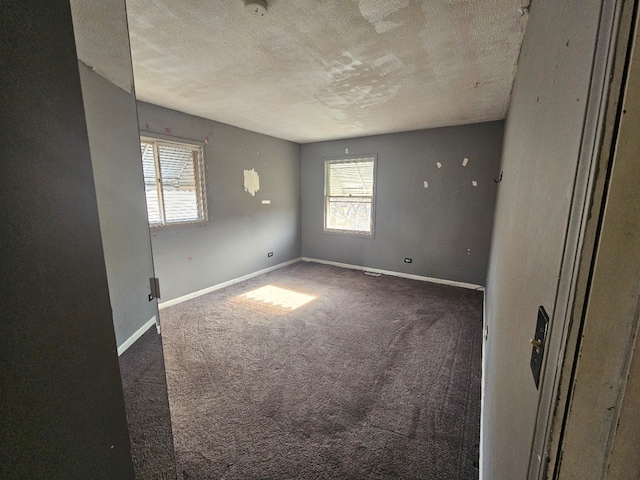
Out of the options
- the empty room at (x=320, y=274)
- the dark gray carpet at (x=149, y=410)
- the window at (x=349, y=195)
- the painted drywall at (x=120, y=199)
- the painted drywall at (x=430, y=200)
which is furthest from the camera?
the window at (x=349, y=195)

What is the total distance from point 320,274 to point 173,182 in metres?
2.68

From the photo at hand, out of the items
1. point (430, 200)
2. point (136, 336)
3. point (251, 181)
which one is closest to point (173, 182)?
point (251, 181)

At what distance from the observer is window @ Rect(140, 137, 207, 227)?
3139 millimetres

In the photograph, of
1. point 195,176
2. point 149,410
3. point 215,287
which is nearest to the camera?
point 149,410

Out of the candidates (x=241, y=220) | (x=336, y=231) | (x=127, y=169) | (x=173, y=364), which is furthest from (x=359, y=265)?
(x=127, y=169)

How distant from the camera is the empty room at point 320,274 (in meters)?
0.36

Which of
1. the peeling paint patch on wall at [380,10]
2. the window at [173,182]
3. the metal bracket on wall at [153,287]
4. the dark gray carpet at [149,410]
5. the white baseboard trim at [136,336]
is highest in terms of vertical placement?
the peeling paint patch on wall at [380,10]

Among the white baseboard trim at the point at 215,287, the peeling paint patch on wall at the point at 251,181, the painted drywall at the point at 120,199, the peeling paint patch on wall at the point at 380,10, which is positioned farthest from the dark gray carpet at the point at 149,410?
the peeling paint patch on wall at the point at 251,181

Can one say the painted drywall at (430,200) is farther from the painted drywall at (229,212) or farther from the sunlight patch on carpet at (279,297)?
the sunlight patch on carpet at (279,297)

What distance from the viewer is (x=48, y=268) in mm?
504

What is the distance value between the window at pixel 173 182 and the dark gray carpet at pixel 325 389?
120 cm

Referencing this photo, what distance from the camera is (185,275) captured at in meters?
3.60

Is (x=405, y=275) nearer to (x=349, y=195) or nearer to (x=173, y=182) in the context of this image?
(x=349, y=195)

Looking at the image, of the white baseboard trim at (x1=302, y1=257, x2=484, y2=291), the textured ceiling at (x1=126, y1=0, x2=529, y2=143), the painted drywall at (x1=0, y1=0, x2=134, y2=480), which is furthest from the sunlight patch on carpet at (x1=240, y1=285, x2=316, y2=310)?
the painted drywall at (x1=0, y1=0, x2=134, y2=480)
